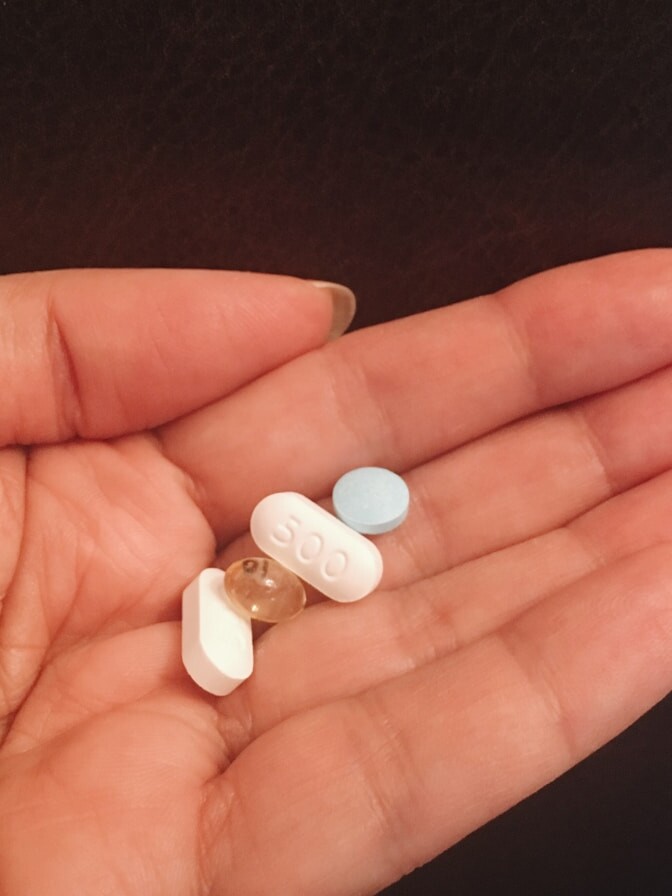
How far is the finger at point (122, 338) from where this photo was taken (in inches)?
38.8

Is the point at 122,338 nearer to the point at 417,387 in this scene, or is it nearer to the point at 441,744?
the point at 417,387

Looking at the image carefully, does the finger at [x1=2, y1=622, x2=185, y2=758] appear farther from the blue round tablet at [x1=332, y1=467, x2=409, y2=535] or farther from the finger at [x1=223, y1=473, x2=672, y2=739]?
the blue round tablet at [x1=332, y1=467, x2=409, y2=535]

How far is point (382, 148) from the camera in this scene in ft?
3.30

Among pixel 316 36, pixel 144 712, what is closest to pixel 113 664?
pixel 144 712

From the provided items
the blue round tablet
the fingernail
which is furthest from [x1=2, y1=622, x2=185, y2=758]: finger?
the fingernail

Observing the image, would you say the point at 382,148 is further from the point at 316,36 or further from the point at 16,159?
the point at 16,159

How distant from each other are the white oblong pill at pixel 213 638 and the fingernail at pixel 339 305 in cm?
35

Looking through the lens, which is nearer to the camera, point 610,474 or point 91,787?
point 91,787

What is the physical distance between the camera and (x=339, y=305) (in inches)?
43.4

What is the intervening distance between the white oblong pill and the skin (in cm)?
3

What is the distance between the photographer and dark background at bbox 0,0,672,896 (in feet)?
3.01

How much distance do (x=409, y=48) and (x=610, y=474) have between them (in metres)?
0.51

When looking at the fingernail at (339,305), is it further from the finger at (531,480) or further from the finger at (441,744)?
the finger at (441,744)

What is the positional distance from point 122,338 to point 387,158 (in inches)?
13.9
